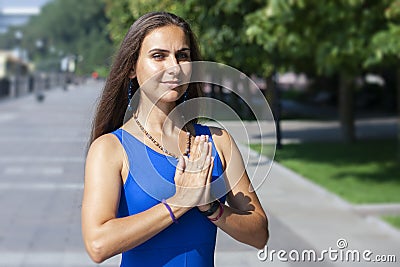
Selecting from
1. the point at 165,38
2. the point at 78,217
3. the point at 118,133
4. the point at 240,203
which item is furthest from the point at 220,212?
the point at 78,217

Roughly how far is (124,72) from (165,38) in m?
0.20

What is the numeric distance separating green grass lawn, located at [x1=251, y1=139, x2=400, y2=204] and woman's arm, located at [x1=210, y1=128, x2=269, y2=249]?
6.88 metres

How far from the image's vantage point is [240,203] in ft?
7.64

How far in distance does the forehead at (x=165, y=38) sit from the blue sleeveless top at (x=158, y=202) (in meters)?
0.27

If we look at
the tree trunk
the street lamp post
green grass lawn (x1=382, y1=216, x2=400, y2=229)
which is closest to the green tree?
green grass lawn (x1=382, y1=216, x2=400, y2=229)

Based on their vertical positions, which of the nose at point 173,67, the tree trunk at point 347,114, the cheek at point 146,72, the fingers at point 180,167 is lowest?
the tree trunk at point 347,114

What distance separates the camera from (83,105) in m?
39.7

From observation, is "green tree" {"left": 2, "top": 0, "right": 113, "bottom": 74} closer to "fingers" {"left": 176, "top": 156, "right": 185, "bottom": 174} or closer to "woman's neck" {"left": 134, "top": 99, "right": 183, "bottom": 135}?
"woman's neck" {"left": 134, "top": 99, "right": 183, "bottom": 135}

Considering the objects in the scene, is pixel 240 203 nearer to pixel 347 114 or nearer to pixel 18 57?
pixel 347 114

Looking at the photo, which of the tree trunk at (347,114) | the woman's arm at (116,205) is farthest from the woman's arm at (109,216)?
the tree trunk at (347,114)

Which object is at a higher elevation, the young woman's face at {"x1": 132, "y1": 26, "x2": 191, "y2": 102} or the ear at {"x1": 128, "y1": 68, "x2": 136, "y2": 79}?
the young woman's face at {"x1": 132, "y1": 26, "x2": 191, "y2": 102}

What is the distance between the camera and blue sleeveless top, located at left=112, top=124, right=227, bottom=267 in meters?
2.20

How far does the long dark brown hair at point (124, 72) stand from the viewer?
2.32 metres

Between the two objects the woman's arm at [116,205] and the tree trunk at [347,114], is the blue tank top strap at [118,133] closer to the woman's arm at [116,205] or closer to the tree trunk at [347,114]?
the woman's arm at [116,205]
